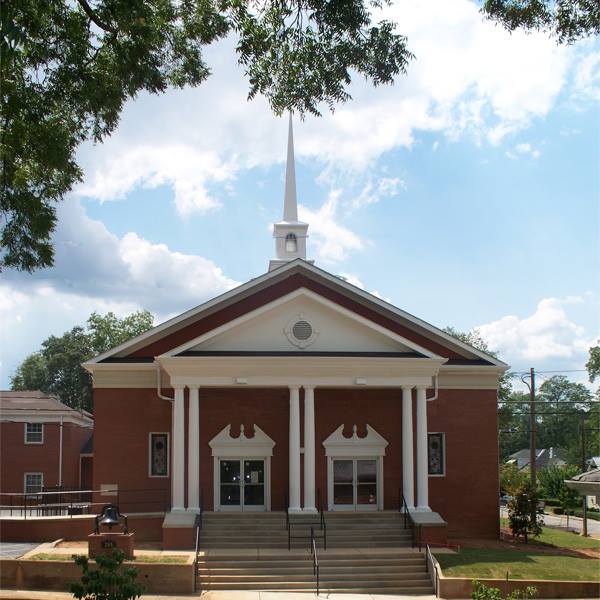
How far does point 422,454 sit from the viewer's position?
2903cm

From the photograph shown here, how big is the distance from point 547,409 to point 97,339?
93.1 m

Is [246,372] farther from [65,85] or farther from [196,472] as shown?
[65,85]

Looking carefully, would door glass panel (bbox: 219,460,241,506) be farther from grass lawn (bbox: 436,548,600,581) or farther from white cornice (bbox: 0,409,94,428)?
white cornice (bbox: 0,409,94,428)

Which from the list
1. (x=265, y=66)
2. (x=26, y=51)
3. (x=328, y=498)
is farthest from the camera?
(x=328, y=498)

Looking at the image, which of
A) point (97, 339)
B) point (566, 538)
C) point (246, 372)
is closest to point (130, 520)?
point (246, 372)

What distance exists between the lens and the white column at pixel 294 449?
92.8ft

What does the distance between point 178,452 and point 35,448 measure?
23018 mm

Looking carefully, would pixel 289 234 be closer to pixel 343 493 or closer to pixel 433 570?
pixel 343 493

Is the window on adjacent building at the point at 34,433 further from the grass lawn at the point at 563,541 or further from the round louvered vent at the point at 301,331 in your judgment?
the grass lawn at the point at 563,541

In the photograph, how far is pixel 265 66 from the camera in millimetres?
15352

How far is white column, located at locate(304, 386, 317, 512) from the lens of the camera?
2828cm

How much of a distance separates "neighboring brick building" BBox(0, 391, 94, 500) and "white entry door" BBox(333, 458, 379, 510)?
852 inches

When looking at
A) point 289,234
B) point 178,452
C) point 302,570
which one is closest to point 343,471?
point 178,452

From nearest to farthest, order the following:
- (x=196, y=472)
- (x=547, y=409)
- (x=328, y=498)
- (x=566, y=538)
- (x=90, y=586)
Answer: (x=90, y=586), (x=196, y=472), (x=328, y=498), (x=566, y=538), (x=547, y=409)
